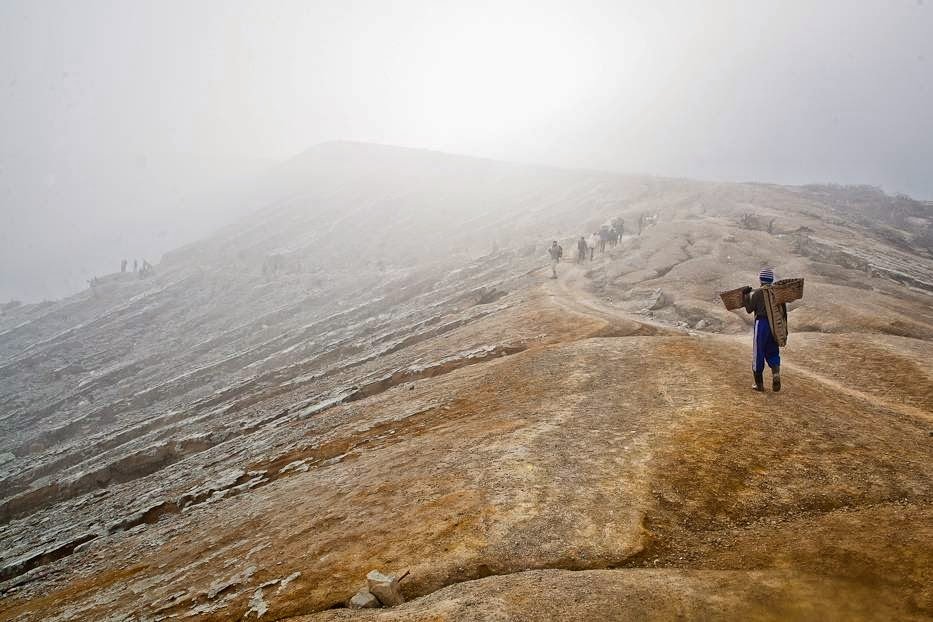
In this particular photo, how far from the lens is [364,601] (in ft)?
25.1

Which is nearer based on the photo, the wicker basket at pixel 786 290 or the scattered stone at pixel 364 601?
the scattered stone at pixel 364 601

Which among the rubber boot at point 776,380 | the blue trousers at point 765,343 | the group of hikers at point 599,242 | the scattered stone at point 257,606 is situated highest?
the group of hikers at point 599,242

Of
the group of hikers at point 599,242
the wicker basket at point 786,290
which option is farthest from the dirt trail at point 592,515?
the group of hikers at point 599,242

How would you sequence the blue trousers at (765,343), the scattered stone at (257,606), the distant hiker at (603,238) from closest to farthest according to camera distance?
the scattered stone at (257,606) → the blue trousers at (765,343) → the distant hiker at (603,238)

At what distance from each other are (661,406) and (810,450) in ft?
12.3

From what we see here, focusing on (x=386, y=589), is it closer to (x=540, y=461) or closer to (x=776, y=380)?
(x=540, y=461)

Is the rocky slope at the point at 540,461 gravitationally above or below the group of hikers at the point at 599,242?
below

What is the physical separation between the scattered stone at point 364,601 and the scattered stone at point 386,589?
76mm

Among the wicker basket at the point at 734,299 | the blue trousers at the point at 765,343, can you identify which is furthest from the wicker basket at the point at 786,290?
the wicker basket at the point at 734,299

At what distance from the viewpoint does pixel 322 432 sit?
22.6m

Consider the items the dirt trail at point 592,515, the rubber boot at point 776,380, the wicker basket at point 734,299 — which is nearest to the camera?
the dirt trail at point 592,515

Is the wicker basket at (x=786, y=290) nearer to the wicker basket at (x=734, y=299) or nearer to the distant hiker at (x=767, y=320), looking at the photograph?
the distant hiker at (x=767, y=320)

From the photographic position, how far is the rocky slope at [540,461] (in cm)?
715

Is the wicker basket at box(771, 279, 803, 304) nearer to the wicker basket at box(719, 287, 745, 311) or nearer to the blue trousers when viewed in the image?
the blue trousers
